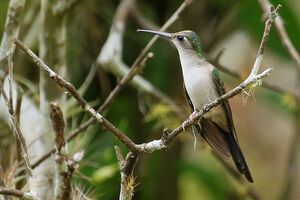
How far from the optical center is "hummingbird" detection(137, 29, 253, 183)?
237 centimetres

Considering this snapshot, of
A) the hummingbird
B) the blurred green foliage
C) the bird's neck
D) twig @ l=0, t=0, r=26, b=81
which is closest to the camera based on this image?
twig @ l=0, t=0, r=26, b=81

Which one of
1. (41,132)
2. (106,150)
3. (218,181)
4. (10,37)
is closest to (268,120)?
(218,181)

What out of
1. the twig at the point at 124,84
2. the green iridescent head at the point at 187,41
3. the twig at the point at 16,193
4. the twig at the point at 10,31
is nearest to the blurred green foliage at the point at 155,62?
the twig at the point at 124,84

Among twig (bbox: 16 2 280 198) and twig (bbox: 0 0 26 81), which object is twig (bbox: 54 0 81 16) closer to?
twig (bbox: 0 0 26 81)

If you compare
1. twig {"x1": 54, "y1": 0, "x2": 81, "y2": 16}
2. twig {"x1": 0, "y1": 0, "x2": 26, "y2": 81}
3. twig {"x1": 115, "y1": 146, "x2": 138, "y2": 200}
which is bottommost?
twig {"x1": 115, "y1": 146, "x2": 138, "y2": 200}

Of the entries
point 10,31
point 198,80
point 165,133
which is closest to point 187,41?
point 198,80

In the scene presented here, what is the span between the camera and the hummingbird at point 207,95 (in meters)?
2.37

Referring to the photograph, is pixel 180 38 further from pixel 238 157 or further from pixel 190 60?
pixel 238 157

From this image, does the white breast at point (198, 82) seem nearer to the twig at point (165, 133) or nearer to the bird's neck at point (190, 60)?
the bird's neck at point (190, 60)

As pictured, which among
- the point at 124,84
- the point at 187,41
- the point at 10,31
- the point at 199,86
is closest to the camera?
the point at 10,31

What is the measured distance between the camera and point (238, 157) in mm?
2297

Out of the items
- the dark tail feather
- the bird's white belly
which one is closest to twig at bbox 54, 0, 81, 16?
the bird's white belly

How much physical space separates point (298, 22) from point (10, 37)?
222 cm

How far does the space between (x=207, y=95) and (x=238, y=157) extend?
331mm
